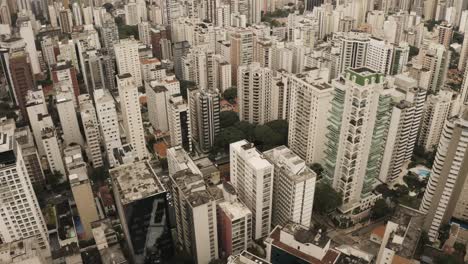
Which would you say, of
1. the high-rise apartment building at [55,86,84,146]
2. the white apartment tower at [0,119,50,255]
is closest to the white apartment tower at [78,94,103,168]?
the high-rise apartment building at [55,86,84,146]

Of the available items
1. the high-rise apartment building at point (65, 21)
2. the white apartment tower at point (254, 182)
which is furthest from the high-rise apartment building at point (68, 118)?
the high-rise apartment building at point (65, 21)

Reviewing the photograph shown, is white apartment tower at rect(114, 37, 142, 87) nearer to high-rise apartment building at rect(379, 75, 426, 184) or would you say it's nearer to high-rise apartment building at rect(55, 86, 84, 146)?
high-rise apartment building at rect(55, 86, 84, 146)

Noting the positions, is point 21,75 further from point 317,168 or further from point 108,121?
point 317,168

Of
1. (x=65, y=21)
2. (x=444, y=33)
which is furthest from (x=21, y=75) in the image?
(x=444, y=33)

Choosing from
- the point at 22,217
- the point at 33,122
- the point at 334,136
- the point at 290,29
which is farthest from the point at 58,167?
the point at 290,29

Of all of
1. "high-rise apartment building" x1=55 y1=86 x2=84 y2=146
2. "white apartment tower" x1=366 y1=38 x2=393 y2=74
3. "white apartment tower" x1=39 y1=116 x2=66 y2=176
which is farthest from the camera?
"white apartment tower" x1=366 y1=38 x2=393 y2=74

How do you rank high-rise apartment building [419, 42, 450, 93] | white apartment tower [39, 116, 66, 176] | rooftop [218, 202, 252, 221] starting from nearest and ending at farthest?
rooftop [218, 202, 252, 221] < white apartment tower [39, 116, 66, 176] < high-rise apartment building [419, 42, 450, 93]

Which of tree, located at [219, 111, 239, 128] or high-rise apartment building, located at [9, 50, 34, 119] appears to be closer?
high-rise apartment building, located at [9, 50, 34, 119]
